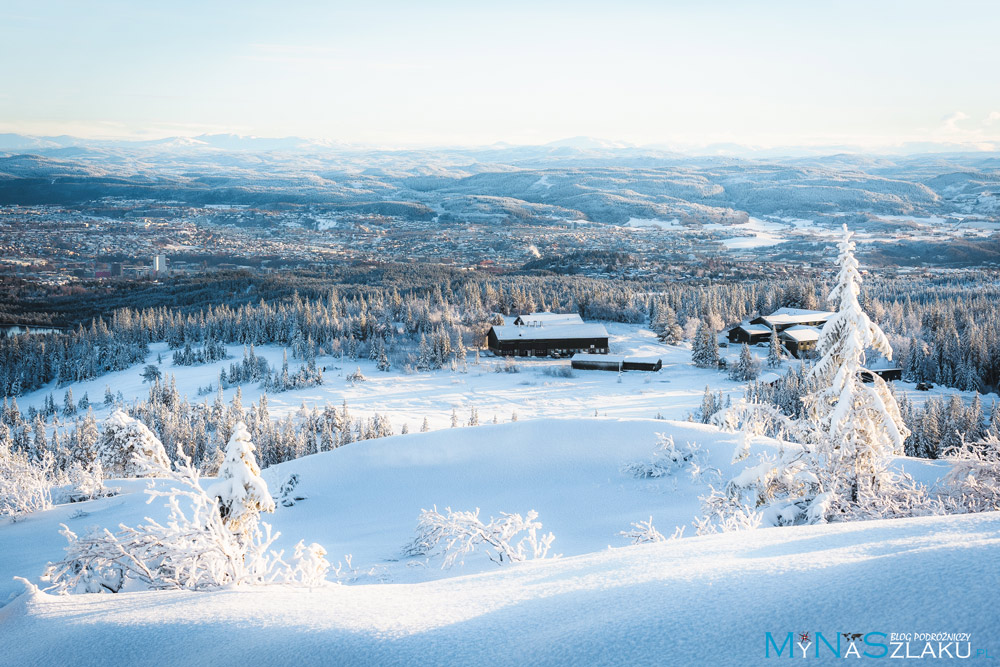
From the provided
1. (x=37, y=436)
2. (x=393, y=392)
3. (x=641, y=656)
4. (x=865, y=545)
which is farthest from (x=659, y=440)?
(x=37, y=436)

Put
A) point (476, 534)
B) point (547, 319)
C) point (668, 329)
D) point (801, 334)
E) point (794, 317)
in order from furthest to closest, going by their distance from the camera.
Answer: point (547, 319)
point (794, 317)
point (668, 329)
point (801, 334)
point (476, 534)

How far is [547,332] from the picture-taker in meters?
70.5

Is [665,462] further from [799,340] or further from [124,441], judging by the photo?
[799,340]

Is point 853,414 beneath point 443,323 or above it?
above

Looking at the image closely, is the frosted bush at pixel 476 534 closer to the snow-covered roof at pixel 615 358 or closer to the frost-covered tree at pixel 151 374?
the snow-covered roof at pixel 615 358

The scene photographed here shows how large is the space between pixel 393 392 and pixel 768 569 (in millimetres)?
51914

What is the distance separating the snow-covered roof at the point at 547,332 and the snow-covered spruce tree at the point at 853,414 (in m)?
55.7

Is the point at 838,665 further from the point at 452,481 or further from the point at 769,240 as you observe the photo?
the point at 769,240

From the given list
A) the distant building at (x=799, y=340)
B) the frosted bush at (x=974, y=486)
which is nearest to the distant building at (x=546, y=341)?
the distant building at (x=799, y=340)

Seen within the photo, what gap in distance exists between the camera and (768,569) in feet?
19.6
